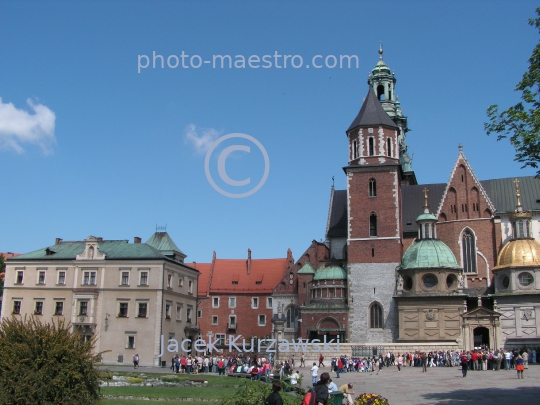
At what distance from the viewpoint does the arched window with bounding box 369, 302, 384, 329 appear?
47.3 m

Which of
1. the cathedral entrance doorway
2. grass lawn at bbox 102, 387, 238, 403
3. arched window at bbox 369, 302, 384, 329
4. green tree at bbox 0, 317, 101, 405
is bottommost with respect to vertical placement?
grass lawn at bbox 102, 387, 238, 403

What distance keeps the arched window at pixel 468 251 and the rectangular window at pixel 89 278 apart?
1179 inches

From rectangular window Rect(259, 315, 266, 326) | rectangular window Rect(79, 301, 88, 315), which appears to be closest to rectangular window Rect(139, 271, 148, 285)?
rectangular window Rect(79, 301, 88, 315)

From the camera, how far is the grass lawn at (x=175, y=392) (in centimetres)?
2064

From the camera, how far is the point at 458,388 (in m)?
23.5

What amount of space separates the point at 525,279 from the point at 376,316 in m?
11.3

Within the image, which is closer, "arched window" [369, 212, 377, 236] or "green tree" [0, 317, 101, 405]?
"green tree" [0, 317, 101, 405]

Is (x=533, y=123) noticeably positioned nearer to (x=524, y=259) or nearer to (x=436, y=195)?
(x=524, y=259)

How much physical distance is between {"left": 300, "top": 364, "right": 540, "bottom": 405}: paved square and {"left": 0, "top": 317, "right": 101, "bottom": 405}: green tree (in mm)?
9563

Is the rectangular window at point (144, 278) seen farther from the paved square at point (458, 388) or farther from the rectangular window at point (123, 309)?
the paved square at point (458, 388)

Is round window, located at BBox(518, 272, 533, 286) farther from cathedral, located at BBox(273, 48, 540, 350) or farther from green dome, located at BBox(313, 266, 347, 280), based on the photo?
green dome, located at BBox(313, 266, 347, 280)

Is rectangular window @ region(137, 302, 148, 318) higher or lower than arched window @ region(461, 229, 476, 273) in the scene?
lower

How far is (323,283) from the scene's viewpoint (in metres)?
50.4


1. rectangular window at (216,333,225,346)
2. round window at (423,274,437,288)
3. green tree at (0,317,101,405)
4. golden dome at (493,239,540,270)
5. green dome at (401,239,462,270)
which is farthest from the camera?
rectangular window at (216,333,225,346)
